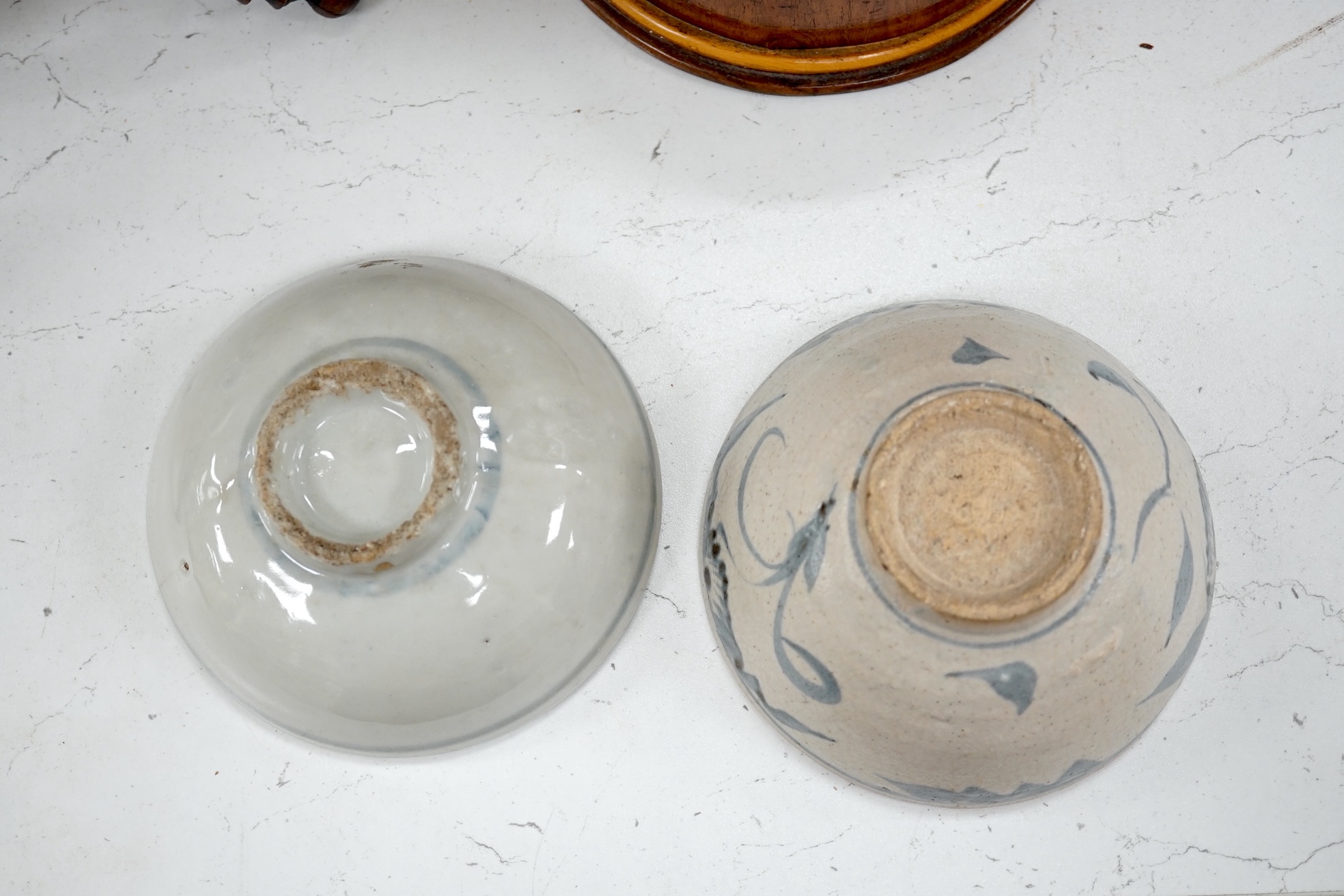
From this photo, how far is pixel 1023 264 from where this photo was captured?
3.63 ft

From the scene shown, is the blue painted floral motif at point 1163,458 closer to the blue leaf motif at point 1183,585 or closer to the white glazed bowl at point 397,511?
the blue leaf motif at point 1183,585

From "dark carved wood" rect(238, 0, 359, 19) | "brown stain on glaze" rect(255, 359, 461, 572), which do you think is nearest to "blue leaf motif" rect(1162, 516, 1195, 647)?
"brown stain on glaze" rect(255, 359, 461, 572)

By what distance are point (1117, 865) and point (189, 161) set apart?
1.27 meters

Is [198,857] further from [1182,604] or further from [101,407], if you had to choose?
[1182,604]

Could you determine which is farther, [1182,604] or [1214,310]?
[1214,310]

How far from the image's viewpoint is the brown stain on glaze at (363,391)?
2.72ft

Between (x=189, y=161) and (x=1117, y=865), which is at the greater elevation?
(x=189, y=161)

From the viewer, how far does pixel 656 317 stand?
1.12 meters

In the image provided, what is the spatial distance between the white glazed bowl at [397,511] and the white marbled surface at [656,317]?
0.56 ft

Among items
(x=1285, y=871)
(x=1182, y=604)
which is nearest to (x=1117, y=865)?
(x=1285, y=871)

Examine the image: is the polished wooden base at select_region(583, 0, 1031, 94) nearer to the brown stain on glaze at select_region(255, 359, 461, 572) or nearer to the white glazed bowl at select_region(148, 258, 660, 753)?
the white glazed bowl at select_region(148, 258, 660, 753)

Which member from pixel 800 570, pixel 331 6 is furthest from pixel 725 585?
pixel 331 6

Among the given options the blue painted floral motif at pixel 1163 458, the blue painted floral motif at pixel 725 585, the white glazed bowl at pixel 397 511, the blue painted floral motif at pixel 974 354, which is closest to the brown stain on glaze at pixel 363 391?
the white glazed bowl at pixel 397 511

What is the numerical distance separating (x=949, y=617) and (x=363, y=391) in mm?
503
